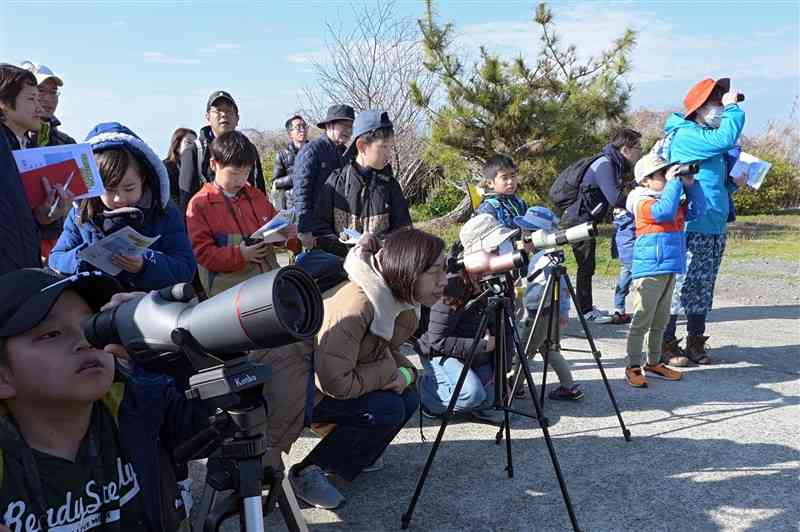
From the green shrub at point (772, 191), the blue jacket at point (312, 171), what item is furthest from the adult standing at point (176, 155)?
the green shrub at point (772, 191)

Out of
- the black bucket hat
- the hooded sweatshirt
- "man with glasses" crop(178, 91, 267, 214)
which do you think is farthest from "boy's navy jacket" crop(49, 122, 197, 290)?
the black bucket hat

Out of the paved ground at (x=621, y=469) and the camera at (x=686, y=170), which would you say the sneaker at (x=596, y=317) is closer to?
the paved ground at (x=621, y=469)

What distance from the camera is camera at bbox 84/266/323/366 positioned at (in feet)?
4.09

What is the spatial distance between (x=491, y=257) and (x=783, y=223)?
48.4 ft

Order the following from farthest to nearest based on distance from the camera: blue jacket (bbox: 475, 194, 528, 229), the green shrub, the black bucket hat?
the green shrub, the black bucket hat, blue jacket (bbox: 475, 194, 528, 229)

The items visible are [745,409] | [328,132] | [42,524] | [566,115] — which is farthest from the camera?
[566,115]

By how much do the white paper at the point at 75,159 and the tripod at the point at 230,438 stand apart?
4.98ft

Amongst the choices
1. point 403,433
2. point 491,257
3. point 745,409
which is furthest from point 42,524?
point 745,409

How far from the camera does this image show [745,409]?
4.40 meters

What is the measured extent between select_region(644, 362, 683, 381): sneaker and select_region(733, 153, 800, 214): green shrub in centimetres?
1367

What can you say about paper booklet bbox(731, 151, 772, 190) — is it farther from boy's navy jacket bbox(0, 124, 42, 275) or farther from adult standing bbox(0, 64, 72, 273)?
boy's navy jacket bbox(0, 124, 42, 275)

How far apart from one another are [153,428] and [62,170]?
4.70ft

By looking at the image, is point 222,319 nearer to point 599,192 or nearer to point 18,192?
point 18,192

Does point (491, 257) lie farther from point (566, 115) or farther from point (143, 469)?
point (566, 115)
